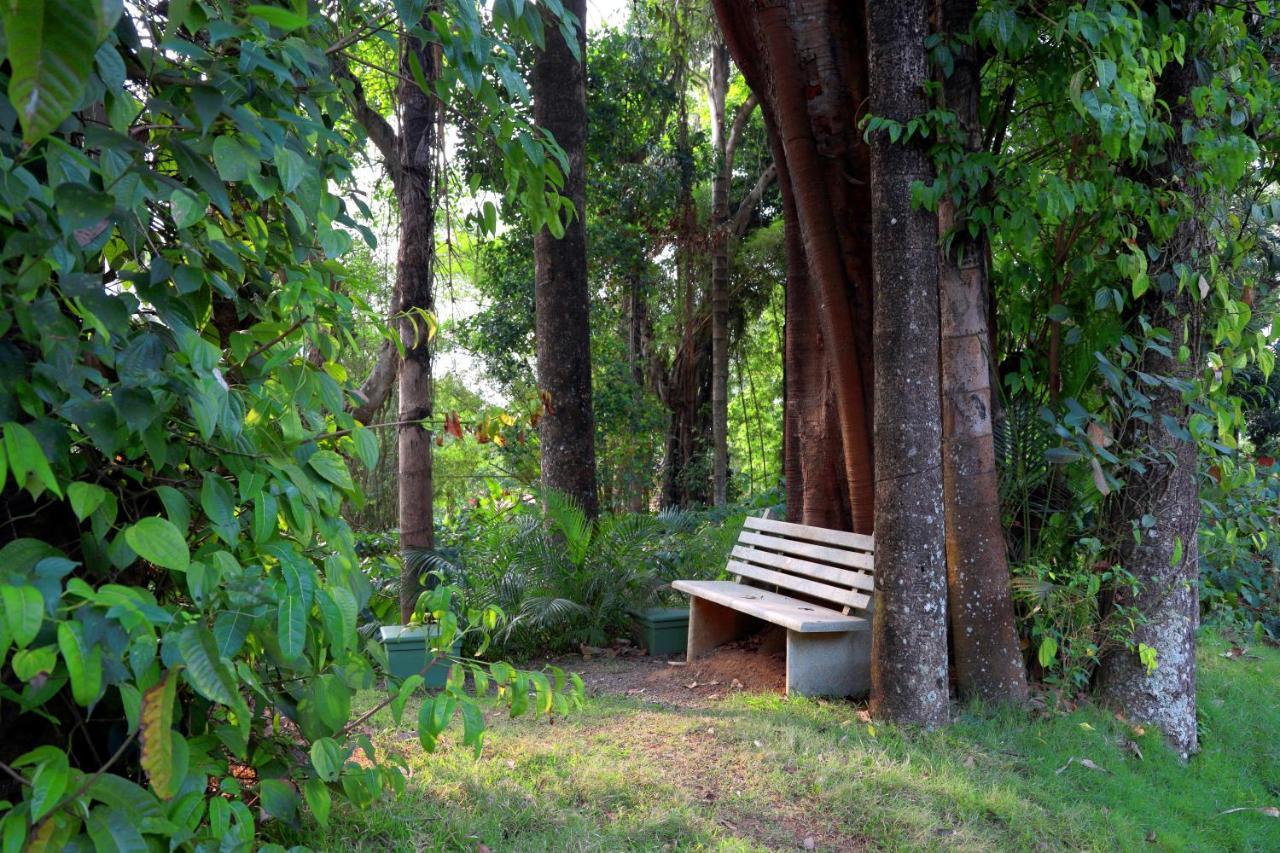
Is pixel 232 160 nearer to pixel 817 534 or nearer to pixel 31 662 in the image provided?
pixel 31 662

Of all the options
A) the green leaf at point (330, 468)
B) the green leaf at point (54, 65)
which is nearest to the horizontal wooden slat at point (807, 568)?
the green leaf at point (330, 468)

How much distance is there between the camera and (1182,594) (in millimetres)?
5109

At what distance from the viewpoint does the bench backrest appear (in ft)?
17.7

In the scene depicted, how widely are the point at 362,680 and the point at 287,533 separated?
18.6 inches

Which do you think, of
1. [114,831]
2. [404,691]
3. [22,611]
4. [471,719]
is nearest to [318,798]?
[404,691]

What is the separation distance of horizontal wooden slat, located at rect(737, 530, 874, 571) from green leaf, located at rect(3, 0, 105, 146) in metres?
4.72

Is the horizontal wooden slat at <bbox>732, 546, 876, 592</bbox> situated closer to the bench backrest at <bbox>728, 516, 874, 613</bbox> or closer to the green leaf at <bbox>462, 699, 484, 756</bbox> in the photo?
the bench backrest at <bbox>728, 516, 874, 613</bbox>

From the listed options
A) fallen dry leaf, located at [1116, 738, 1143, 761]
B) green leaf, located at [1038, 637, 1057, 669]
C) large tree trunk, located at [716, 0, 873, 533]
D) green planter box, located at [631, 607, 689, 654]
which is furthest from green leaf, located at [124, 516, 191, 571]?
green planter box, located at [631, 607, 689, 654]

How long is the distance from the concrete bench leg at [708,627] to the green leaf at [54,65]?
5738mm

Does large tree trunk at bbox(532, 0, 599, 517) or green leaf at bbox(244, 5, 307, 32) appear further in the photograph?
large tree trunk at bbox(532, 0, 599, 517)

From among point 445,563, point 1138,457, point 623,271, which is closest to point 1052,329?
point 1138,457

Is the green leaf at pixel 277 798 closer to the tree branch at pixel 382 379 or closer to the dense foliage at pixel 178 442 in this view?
the dense foliage at pixel 178 442

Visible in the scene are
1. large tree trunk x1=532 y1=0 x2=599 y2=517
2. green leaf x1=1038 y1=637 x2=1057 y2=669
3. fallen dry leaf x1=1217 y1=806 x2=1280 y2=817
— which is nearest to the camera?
fallen dry leaf x1=1217 y1=806 x2=1280 y2=817

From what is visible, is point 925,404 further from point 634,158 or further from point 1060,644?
point 634,158
